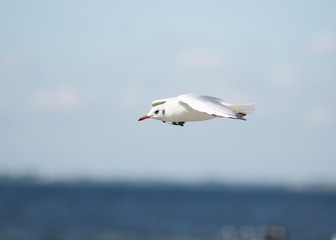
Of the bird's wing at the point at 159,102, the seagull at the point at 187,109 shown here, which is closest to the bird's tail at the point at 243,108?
the seagull at the point at 187,109

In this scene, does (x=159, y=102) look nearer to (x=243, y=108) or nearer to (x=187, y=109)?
(x=187, y=109)

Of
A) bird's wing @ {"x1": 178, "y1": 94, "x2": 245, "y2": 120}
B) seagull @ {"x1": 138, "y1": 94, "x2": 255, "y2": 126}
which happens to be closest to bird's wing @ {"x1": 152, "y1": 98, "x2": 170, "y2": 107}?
seagull @ {"x1": 138, "y1": 94, "x2": 255, "y2": 126}

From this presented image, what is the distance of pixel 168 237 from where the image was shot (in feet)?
192

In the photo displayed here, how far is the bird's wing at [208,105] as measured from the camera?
3.19 m

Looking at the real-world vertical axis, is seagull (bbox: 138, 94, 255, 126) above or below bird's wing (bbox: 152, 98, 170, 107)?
below

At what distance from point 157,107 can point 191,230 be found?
65307mm

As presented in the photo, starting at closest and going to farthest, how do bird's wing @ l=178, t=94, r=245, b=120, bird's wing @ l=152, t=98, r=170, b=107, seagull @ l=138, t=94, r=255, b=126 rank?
bird's wing @ l=178, t=94, r=245, b=120, seagull @ l=138, t=94, r=255, b=126, bird's wing @ l=152, t=98, r=170, b=107

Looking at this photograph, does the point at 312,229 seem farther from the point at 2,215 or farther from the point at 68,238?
the point at 2,215

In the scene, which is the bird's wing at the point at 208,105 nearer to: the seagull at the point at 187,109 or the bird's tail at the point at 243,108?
the seagull at the point at 187,109

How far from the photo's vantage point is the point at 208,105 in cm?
336

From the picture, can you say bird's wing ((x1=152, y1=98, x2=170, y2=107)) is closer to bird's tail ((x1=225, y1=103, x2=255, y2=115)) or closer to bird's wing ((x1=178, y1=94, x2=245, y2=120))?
bird's wing ((x1=178, y1=94, x2=245, y2=120))

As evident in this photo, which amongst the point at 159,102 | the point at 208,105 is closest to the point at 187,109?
the point at 208,105

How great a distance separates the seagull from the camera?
3301 millimetres

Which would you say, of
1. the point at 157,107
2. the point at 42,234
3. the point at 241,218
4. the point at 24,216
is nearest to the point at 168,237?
the point at 42,234
